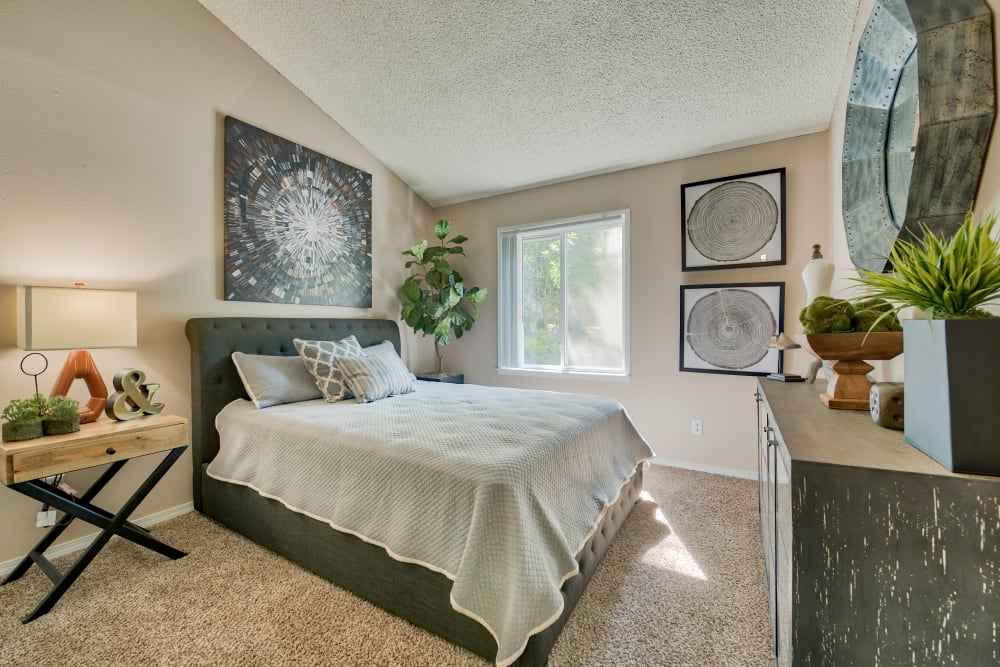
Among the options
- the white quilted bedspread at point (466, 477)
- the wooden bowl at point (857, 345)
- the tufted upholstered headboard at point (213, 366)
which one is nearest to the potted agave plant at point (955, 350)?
the wooden bowl at point (857, 345)

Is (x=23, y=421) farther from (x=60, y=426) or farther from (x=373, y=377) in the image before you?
(x=373, y=377)

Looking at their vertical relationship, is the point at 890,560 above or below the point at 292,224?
below

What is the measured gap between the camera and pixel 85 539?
2.15m

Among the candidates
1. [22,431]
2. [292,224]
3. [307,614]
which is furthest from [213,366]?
[307,614]

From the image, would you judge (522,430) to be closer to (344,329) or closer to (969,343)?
(969,343)

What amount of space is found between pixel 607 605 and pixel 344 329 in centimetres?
262

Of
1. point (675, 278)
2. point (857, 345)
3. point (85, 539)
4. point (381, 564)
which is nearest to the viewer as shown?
point (857, 345)

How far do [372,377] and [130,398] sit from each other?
1.17m

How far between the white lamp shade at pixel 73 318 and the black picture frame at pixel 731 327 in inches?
136

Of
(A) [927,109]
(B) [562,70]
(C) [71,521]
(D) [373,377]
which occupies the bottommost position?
(C) [71,521]

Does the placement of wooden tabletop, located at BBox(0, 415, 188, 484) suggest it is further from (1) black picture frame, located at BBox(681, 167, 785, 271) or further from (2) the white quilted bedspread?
(1) black picture frame, located at BBox(681, 167, 785, 271)

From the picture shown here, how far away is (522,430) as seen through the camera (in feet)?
5.81

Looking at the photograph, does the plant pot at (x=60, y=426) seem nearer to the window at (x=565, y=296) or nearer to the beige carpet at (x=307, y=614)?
the beige carpet at (x=307, y=614)

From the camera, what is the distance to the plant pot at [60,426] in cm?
171
